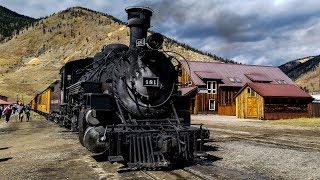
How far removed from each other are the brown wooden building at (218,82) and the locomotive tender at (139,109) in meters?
33.1

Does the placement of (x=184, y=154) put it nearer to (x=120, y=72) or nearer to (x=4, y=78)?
(x=120, y=72)

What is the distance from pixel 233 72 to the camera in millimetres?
52219

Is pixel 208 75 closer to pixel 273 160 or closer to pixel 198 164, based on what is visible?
pixel 273 160

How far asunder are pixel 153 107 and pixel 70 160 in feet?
9.51

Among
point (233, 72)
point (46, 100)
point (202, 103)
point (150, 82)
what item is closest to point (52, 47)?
point (233, 72)

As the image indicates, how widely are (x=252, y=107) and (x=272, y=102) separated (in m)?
2.06

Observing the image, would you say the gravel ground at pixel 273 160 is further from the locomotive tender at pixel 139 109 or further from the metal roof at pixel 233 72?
the metal roof at pixel 233 72

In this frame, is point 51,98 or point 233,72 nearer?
point 51,98

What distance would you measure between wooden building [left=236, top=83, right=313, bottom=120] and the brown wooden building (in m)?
5.61

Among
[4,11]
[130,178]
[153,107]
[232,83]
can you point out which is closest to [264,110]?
[232,83]

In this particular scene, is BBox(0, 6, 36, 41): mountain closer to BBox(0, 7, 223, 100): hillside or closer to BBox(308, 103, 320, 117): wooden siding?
BBox(0, 7, 223, 100): hillside

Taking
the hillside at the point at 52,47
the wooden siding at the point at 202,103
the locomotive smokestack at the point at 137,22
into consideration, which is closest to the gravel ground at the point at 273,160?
the locomotive smokestack at the point at 137,22

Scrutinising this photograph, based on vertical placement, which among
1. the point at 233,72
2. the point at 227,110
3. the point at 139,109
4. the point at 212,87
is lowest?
the point at 139,109

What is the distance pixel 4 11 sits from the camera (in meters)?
191
